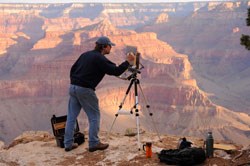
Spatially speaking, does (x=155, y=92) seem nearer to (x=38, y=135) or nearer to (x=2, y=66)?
(x=2, y=66)

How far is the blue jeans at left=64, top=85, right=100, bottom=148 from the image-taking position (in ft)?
24.7

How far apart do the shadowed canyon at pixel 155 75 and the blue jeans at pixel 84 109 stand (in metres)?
12.4

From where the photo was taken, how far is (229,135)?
4762 cm

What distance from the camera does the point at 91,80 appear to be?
7.50 m

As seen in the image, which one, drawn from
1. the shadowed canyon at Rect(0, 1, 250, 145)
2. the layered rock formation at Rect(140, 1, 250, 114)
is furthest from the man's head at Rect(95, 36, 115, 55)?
Result: the layered rock formation at Rect(140, 1, 250, 114)

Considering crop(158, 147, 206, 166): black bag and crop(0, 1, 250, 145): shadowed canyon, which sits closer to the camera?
crop(158, 147, 206, 166): black bag

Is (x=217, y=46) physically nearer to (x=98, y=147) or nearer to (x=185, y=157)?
(x=98, y=147)

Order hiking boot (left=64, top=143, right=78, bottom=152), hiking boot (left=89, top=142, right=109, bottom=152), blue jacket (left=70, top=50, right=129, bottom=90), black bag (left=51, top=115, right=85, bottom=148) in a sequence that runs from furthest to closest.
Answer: black bag (left=51, top=115, right=85, bottom=148)
hiking boot (left=64, top=143, right=78, bottom=152)
hiking boot (left=89, top=142, right=109, bottom=152)
blue jacket (left=70, top=50, right=129, bottom=90)

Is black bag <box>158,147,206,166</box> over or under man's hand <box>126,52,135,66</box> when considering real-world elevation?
under

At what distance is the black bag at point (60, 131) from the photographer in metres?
8.27

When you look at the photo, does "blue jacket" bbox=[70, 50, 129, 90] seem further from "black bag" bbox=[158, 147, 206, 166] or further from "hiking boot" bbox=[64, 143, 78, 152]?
"black bag" bbox=[158, 147, 206, 166]

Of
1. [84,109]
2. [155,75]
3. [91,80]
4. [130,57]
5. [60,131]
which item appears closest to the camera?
[130,57]

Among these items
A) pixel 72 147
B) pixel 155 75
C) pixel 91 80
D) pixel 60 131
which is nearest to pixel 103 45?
pixel 91 80

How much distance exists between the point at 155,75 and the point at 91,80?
5590cm
